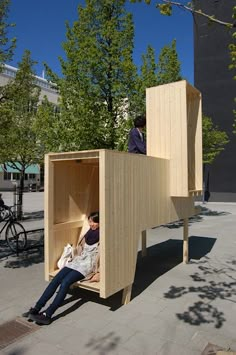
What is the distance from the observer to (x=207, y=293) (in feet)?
19.8

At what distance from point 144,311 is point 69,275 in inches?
49.1

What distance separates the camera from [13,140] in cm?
1512

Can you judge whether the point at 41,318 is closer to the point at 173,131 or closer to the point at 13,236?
the point at 173,131

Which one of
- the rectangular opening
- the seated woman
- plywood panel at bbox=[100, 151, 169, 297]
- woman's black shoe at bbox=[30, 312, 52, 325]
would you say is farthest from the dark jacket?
woman's black shoe at bbox=[30, 312, 52, 325]

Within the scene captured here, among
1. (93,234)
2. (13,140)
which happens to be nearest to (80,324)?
(93,234)

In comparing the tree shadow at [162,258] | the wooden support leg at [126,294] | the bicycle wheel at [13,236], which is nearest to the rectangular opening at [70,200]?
the wooden support leg at [126,294]

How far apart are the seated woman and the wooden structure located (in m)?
0.30

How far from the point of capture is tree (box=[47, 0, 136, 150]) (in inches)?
421

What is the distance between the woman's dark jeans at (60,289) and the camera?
4875 millimetres

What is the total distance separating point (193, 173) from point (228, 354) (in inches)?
174

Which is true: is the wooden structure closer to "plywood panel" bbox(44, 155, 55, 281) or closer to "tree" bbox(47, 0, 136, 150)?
"plywood panel" bbox(44, 155, 55, 281)

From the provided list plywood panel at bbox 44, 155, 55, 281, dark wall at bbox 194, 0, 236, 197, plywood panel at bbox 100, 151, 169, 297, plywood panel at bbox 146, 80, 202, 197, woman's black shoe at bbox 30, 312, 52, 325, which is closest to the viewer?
woman's black shoe at bbox 30, 312, 52, 325

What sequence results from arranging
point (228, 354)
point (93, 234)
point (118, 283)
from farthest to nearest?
point (93, 234)
point (118, 283)
point (228, 354)

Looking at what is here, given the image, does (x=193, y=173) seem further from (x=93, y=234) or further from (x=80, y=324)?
(x=80, y=324)
